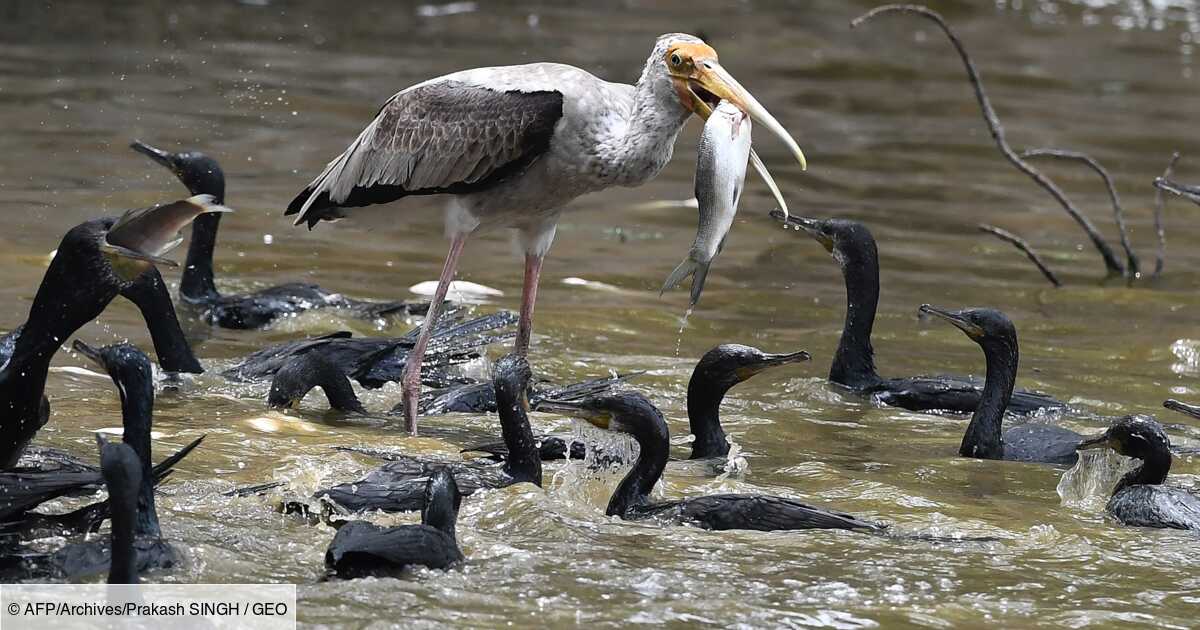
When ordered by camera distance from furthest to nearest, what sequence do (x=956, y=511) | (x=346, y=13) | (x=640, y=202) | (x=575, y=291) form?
(x=346, y=13), (x=640, y=202), (x=575, y=291), (x=956, y=511)

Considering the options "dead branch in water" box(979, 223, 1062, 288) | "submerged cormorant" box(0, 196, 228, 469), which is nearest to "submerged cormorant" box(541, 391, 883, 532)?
"submerged cormorant" box(0, 196, 228, 469)

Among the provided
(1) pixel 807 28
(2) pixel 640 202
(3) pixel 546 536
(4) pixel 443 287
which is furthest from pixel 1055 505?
(1) pixel 807 28

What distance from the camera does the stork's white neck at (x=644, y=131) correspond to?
695 cm

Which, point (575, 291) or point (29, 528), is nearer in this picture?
point (29, 528)

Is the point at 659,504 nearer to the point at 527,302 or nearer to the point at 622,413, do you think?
the point at 622,413

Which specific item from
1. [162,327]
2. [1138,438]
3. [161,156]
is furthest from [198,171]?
[1138,438]

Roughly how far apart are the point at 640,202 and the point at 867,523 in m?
7.33

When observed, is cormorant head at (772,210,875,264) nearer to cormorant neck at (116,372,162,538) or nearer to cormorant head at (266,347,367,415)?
cormorant head at (266,347,367,415)

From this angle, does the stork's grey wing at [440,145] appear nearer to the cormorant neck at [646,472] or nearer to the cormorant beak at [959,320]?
the cormorant neck at [646,472]

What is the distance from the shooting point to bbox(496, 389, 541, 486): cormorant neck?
5961 millimetres

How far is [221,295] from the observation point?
945 centimetres

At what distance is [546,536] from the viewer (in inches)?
213

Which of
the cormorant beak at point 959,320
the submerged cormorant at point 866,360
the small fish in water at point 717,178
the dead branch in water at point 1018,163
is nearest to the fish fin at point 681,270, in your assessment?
the small fish in water at point 717,178

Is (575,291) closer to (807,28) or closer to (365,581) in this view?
(365,581)
